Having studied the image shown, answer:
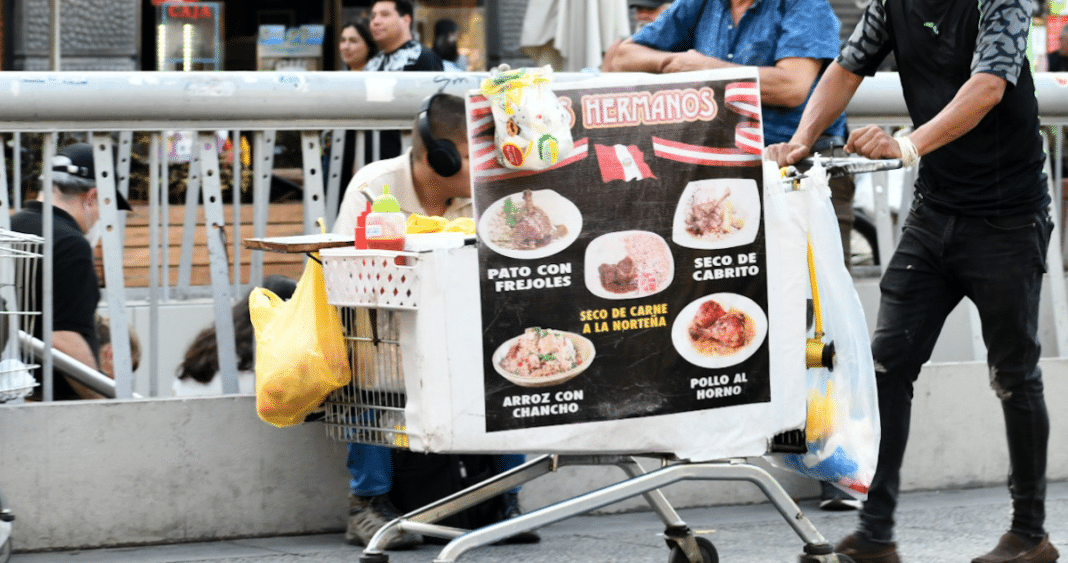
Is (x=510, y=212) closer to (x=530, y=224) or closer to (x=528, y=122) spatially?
(x=530, y=224)

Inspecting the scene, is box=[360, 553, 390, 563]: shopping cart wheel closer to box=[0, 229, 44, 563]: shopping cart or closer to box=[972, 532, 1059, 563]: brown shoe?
box=[0, 229, 44, 563]: shopping cart

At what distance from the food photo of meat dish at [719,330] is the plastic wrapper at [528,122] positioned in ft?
1.64

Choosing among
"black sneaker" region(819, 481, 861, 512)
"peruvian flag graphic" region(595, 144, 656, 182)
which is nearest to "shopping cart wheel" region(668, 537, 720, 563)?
"peruvian flag graphic" region(595, 144, 656, 182)

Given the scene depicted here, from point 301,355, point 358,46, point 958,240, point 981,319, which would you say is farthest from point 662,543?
point 358,46

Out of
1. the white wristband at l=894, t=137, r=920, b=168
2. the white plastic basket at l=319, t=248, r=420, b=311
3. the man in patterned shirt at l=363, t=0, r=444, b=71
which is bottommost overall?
the white plastic basket at l=319, t=248, r=420, b=311

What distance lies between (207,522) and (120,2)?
33.8 feet

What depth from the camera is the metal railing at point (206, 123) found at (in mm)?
4520

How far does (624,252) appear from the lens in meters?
3.37

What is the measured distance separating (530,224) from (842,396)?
0.96 metres

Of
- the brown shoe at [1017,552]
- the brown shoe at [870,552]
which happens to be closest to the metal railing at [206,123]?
the brown shoe at [870,552]

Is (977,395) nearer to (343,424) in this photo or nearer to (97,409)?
(343,424)

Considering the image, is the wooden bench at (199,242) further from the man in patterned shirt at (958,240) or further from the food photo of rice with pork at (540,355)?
the man in patterned shirt at (958,240)

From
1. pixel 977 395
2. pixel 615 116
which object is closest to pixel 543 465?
pixel 615 116

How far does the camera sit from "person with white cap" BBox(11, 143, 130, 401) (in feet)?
15.1
